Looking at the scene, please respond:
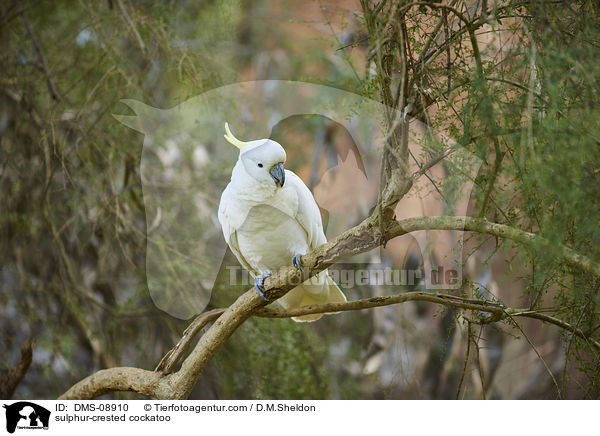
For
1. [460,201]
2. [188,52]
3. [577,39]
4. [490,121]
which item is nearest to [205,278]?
[188,52]

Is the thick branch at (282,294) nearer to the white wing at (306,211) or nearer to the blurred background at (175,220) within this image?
the white wing at (306,211)

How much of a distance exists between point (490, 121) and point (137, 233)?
139cm

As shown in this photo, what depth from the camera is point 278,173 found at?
4.10 ft

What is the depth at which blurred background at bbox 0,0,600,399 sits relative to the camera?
171 centimetres

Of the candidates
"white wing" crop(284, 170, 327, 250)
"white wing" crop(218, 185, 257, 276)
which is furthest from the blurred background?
"white wing" crop(218, 185, 257, 276)

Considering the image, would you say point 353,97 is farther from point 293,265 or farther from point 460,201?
point 293,265

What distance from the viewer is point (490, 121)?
1.11m

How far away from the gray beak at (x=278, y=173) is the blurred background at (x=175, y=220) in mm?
390

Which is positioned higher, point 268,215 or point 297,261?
point 268,215
